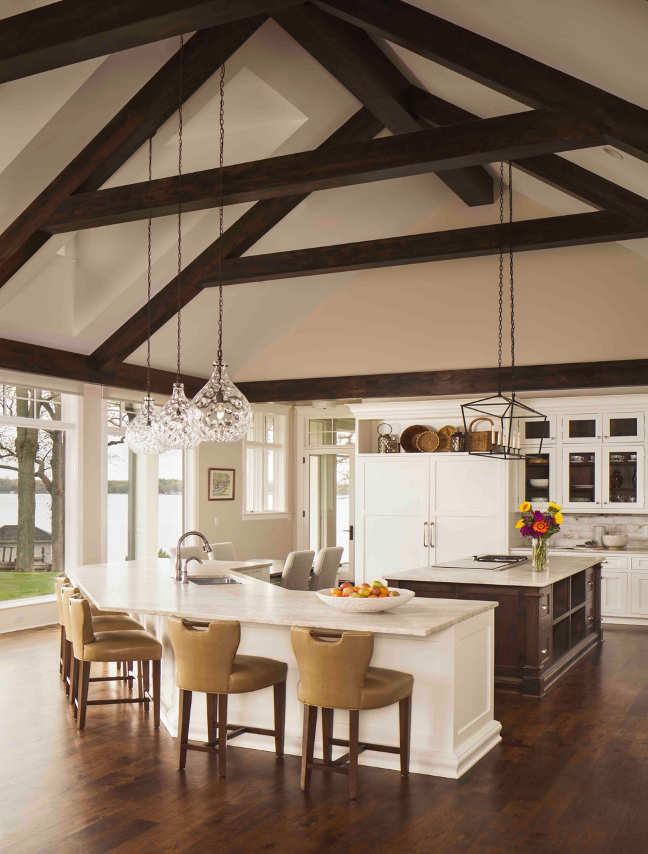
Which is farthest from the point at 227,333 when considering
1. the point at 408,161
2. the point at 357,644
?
the point at 357,644

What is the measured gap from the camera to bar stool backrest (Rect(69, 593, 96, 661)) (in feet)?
16.1

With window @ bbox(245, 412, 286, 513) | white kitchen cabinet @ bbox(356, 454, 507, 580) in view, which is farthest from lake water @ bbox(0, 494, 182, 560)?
white kitchen cabinet @ bbox(356, 454, 507, 580)

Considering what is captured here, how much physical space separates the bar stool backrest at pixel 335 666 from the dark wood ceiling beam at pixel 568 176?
16.5ft

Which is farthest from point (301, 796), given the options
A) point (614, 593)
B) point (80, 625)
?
point (614, 593)

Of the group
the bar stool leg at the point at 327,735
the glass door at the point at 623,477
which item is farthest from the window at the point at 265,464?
the bar stool leg at the point at 327,735

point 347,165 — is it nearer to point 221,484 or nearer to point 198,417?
point 198,417

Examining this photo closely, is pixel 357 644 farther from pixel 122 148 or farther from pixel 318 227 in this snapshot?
pixel 318 227

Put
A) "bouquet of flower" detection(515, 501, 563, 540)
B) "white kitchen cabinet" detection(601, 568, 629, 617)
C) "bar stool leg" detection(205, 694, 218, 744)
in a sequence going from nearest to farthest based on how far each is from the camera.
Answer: "bar stool leg" detection(205, 694, 218, 744), "bouquet of flower" detection(515, 501, 563, 540), "white kitchen cabinet" detection(601, 568, 629, 617)

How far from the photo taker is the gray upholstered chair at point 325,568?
938 centimetres

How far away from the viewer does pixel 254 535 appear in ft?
39.8

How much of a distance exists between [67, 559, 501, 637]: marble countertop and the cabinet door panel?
4422 mm

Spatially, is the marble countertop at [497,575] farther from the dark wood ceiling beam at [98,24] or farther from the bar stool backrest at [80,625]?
the dark wood ceiling beam at [98,24]

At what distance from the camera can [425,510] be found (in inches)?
393

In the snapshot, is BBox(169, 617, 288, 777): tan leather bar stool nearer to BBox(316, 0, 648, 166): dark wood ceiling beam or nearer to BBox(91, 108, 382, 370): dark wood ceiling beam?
BBox(316, 0, 648, 166): dark wood ceiling beam
